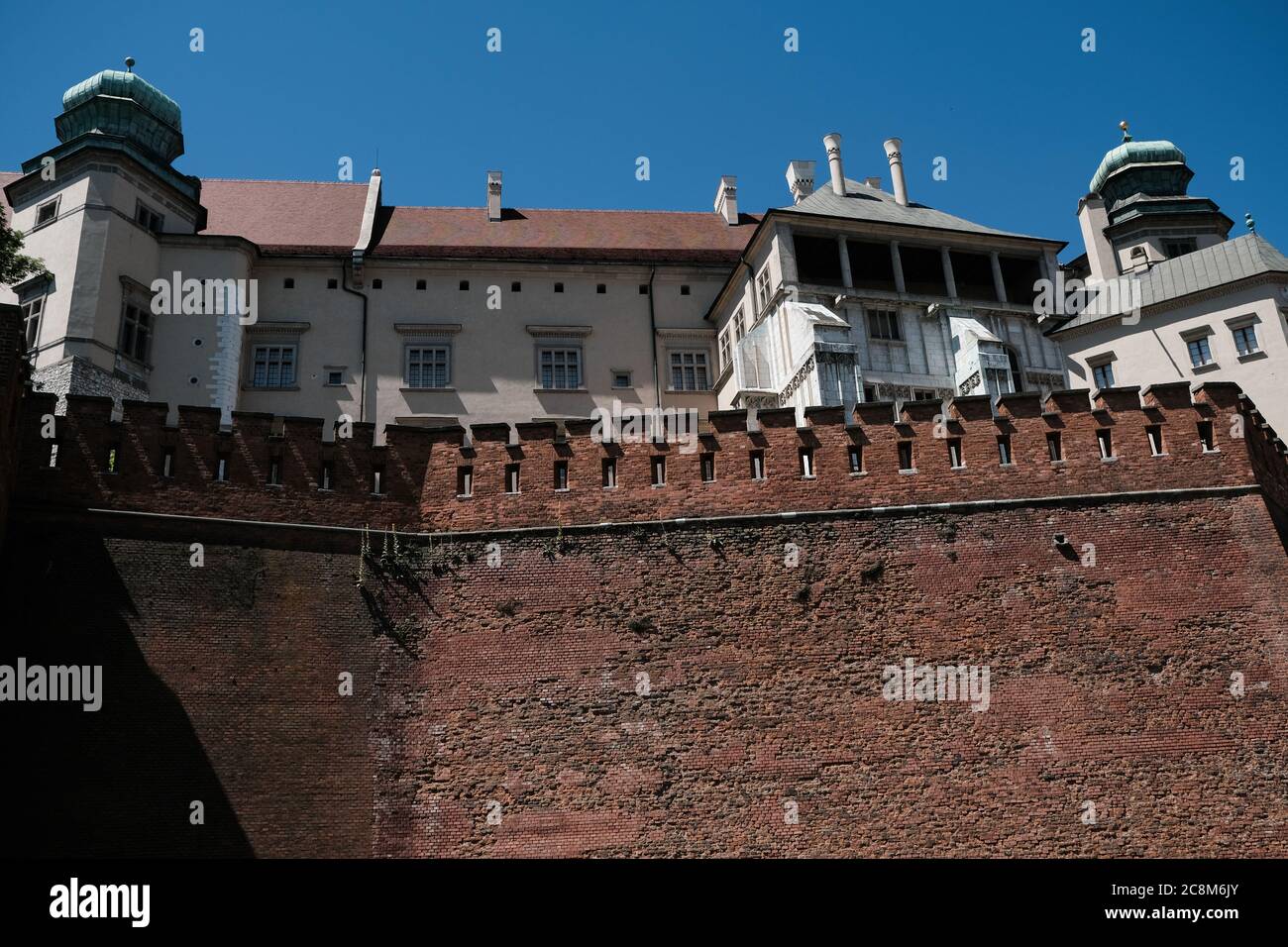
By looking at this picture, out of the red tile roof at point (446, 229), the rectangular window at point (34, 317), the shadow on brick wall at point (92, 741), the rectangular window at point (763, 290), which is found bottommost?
the shadow on brick wall at point (92, 741)

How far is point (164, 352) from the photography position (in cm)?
3177

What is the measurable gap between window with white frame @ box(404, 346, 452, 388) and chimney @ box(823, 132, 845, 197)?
1316 centimetres

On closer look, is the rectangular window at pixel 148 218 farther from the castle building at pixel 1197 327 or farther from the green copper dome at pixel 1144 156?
the green copper dome at pixel 1144 156

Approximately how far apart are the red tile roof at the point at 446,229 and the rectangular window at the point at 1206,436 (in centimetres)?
1981

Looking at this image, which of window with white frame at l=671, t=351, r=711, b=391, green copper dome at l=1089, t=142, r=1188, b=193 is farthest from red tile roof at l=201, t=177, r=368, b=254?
green copper dome at l=1089, t=142, r=1188, b=193

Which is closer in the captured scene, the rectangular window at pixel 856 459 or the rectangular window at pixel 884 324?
the rectangular window at pixel 856 459

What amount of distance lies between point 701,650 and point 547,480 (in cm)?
395

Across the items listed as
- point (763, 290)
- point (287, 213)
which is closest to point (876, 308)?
point (763, 290)

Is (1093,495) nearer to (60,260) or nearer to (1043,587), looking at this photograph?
(1043,587)

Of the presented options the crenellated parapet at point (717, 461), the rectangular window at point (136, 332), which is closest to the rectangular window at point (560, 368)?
the rectangular window at point (136, 332)

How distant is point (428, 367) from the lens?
34.6 metres

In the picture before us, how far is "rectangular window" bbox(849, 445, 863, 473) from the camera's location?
19.5 meters

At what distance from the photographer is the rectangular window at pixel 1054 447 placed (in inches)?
762


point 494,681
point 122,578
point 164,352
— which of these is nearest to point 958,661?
point 494,681
